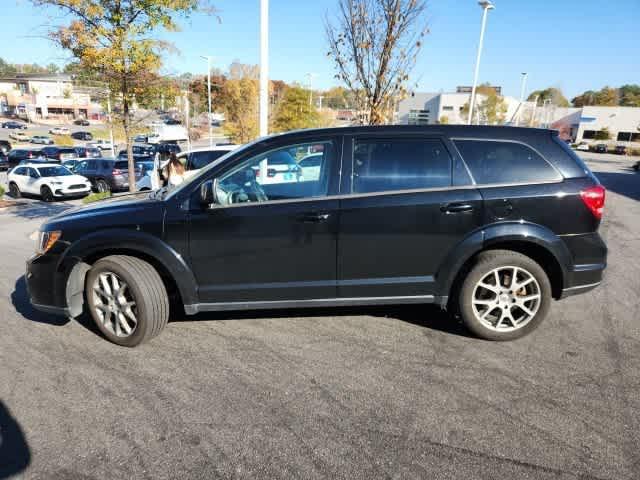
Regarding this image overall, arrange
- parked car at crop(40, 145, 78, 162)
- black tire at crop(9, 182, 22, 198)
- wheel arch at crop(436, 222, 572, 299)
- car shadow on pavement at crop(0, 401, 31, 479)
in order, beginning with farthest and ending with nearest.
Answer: parked car at crop(40, 145, 78, 162) < black tire at crop(9, 182, 22, 198) < wheel arch at crop(436, 222, 572, 299) < car shadow on pavement at crop(0, 401, 31, 479)

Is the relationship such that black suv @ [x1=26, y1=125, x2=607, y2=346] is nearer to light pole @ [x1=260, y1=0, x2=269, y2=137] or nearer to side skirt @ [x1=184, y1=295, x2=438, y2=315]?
side skirt @ [x1=184, y1=295, x2=438, y2=315]

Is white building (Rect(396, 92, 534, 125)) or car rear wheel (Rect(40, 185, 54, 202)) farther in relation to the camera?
white building (Rect(396, 92, 534, 125))

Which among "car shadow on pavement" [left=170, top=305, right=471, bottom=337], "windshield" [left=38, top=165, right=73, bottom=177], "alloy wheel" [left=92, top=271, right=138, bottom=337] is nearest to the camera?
"alloy wheel" [left=92, top=271, right=138, bottom=337]

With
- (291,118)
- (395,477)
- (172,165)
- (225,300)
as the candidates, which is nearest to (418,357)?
(395,477)

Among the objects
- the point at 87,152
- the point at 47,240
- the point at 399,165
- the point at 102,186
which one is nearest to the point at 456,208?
the point at 399,165

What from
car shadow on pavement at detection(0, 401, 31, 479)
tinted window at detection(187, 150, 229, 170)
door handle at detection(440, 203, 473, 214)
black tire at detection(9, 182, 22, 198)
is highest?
door handle at detection(440, 203, 473, 214)

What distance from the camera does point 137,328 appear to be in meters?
3.60

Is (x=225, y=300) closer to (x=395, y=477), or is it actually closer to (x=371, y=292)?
(x=371, y=292)

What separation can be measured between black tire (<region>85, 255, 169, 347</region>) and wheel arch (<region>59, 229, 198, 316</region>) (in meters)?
0.11

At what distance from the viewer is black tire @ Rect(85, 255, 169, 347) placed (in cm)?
352

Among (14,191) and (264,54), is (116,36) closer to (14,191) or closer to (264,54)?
(264,54)

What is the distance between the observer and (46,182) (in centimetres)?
1524

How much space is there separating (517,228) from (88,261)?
3789 millimetres

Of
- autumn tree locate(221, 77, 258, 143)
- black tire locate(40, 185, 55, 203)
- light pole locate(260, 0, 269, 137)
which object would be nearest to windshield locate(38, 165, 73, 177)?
black tire locate(40, 185, 55, 203)
